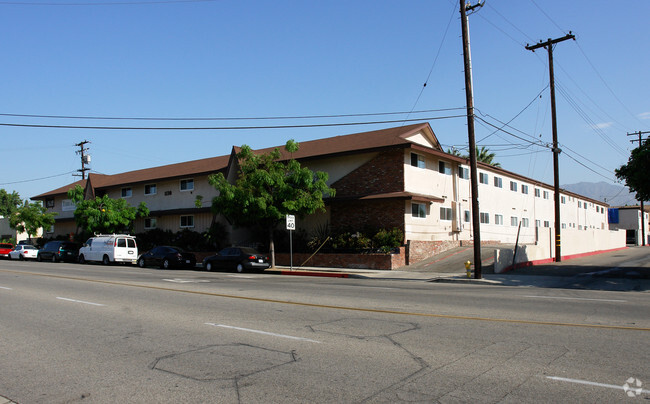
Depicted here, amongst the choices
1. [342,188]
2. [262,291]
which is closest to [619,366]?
[262,291]

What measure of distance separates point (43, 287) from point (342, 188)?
17762 mm

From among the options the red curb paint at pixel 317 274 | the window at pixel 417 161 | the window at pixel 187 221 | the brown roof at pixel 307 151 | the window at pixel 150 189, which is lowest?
the red curb paint at pixel 317 274

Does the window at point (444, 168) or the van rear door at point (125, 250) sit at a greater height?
the window at point (444, 168)

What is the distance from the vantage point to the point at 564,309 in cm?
1113

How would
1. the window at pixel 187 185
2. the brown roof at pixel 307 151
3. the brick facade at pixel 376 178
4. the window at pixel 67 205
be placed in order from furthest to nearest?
the window at pixel 67 205, the window at pixel 187 185, the brown roof at pixel 307 151, the brick facade at pixel 376 178

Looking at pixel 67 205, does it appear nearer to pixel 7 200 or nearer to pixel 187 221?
pixel 187 221

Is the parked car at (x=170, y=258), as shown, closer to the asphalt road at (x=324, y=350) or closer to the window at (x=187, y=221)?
the window at (x=187, y=221)

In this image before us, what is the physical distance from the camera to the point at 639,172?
19203mm

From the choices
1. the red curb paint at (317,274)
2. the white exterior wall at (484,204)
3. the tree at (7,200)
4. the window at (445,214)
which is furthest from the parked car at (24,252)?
the tree at (7,200)

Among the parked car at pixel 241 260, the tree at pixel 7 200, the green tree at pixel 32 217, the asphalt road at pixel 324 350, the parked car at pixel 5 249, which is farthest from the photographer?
the tree at pixel 7 200

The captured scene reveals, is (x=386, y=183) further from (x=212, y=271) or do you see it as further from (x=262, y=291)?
(x=262, y=291)

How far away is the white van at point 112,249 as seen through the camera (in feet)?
109

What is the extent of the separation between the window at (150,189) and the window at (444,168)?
79.0 feet

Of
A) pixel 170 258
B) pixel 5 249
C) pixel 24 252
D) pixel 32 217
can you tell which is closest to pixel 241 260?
pixel 170 258
